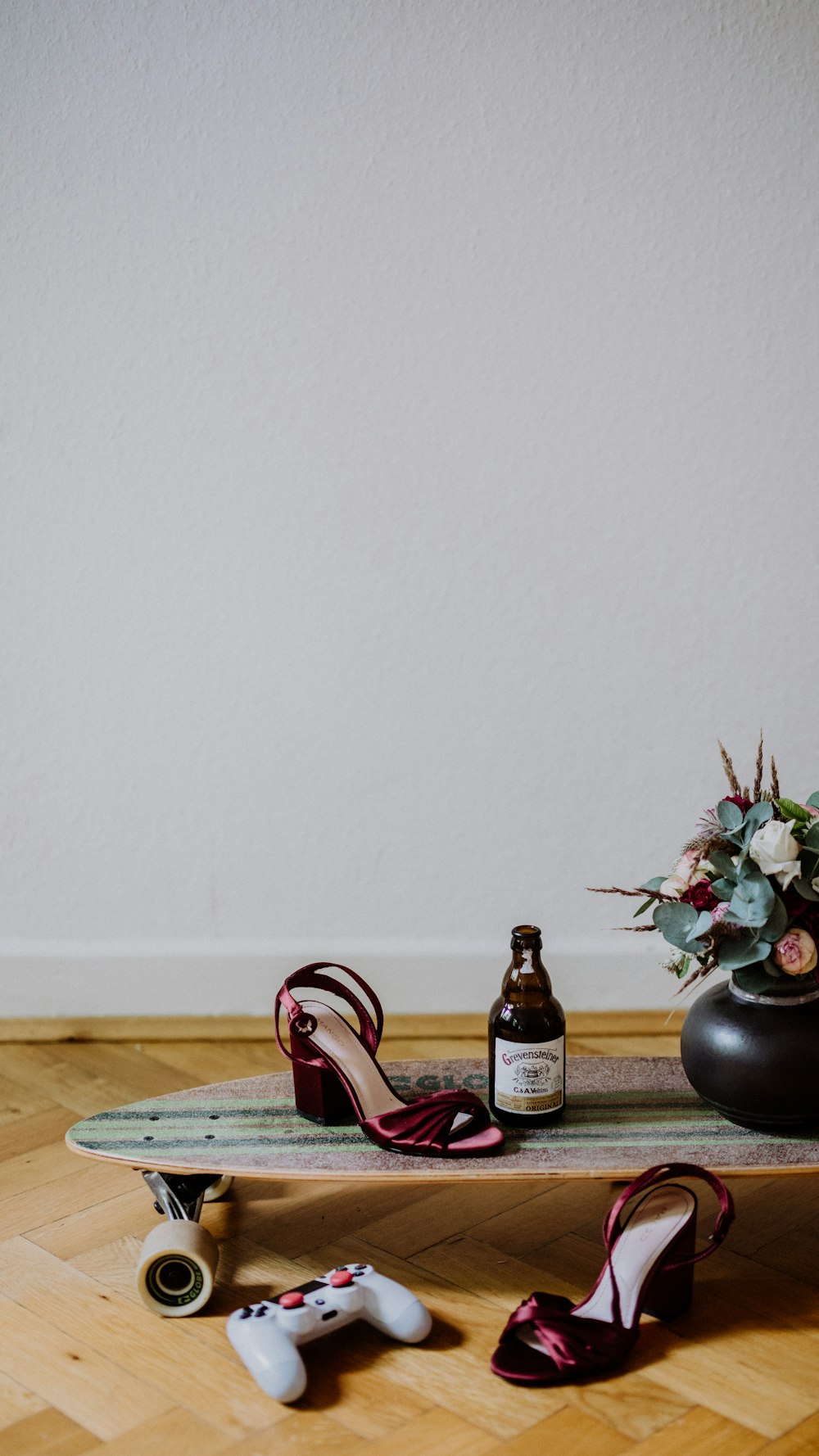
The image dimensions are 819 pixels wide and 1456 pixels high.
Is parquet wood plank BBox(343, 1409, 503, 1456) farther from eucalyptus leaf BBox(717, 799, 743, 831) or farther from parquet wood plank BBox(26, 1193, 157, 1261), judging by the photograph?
eucalyptus leaf BBox(717, 799, 743, 831)

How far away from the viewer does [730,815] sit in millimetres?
1474

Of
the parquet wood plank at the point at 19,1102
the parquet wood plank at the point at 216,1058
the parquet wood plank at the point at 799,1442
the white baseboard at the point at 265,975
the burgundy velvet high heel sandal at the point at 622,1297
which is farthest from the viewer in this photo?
the white baseboard at the point at 265,975

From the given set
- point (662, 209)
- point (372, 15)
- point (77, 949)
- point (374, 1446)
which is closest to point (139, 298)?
point (372, 15)

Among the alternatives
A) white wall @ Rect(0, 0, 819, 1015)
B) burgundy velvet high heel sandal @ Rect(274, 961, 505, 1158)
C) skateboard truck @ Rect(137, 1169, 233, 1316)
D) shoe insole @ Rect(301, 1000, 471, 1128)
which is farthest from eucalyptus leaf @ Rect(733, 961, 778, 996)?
white wall @ Rect(0, 0, 819, 1015)

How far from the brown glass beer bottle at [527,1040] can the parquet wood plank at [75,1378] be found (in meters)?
0.48

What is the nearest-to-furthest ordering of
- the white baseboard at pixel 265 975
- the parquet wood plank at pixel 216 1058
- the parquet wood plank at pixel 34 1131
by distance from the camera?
1. the parquet wood plank at pixel 34 1131
2. the parquet wood plank at pixel 216 1058
3. the white baseboard at pixel 265 975

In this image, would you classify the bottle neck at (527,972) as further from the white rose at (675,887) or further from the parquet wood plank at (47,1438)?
the parquet wood plank at (47,1438)

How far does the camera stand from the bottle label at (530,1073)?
150 cm

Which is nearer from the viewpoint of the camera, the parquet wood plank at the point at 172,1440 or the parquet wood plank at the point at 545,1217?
the parquet wood plank at the point at 172,1440

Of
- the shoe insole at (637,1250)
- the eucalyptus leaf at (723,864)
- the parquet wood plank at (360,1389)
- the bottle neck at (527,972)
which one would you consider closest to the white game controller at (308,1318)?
the parquet wood plank at (360,1389)

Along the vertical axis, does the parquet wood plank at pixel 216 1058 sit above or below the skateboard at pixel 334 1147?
below

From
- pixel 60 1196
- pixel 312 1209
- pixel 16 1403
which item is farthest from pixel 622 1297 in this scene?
pixel 60 1196

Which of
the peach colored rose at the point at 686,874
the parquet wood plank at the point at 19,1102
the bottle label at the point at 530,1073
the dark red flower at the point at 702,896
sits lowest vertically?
the parquet wood plank at the point at 19,1102

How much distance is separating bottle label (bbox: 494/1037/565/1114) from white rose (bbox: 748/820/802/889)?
0.30m
